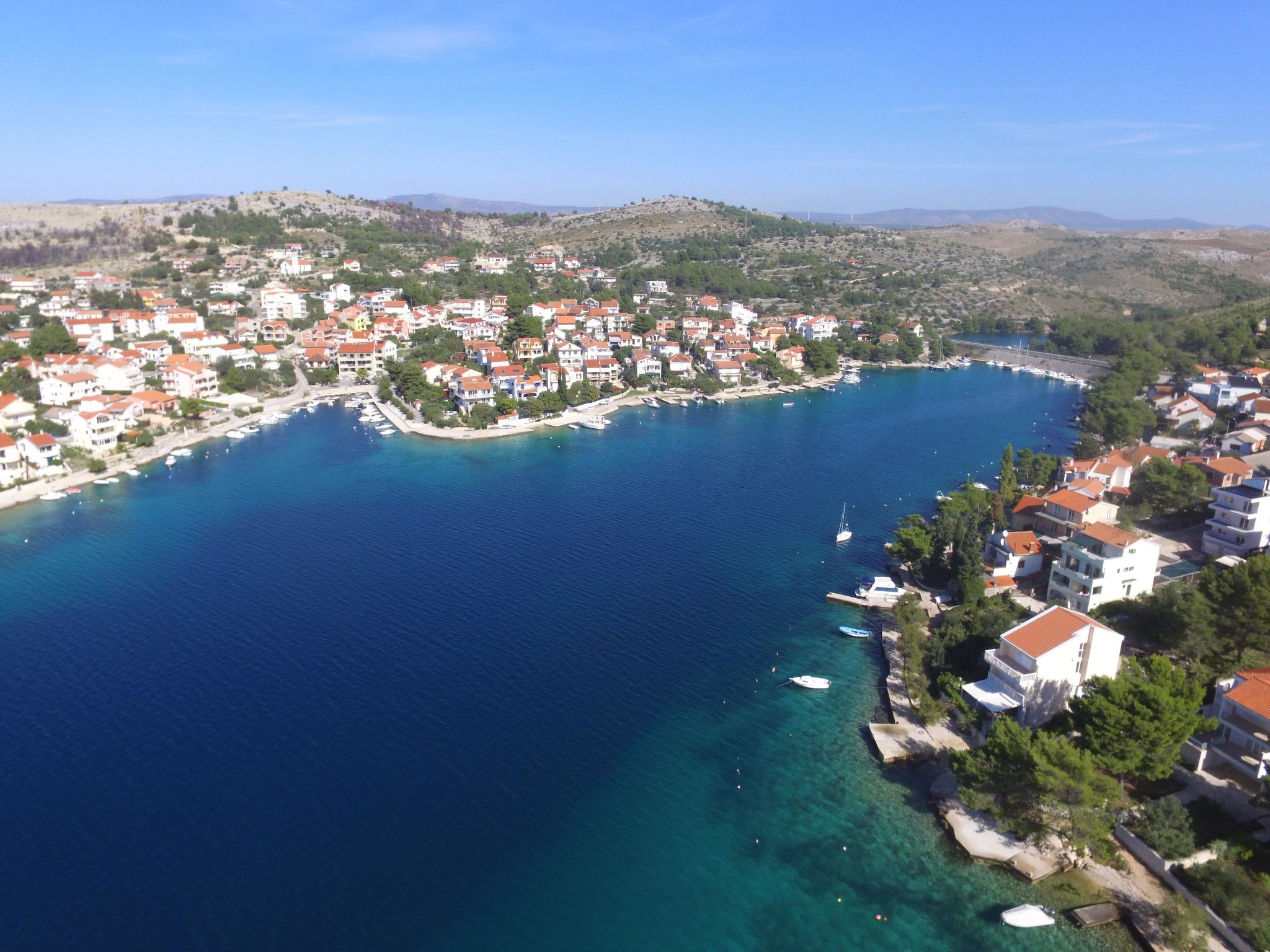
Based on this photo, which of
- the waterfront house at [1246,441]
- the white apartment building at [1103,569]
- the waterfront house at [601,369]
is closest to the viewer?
the white apartment building at [1103,569]

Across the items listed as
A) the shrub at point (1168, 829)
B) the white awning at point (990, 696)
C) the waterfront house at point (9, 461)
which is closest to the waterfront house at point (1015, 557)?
the white awning at point (990, 696)

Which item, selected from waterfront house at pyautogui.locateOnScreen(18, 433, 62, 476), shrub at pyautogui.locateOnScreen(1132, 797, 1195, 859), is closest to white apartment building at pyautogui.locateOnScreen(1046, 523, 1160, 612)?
shrub at pyautogui.locateOnScreen(1132, 797, 1195, 859)

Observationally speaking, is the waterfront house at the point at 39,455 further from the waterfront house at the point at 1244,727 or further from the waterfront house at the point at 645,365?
the waterfront house at the point at 1244,727

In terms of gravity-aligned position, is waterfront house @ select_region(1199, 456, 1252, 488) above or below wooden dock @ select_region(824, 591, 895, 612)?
above

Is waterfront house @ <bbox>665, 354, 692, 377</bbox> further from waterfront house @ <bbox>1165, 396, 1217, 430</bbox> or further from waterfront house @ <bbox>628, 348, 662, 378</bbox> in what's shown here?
waterfront house @ <bbox>1165, 396, 1217, 430</bbox>

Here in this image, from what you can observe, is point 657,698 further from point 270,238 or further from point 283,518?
point 270,238

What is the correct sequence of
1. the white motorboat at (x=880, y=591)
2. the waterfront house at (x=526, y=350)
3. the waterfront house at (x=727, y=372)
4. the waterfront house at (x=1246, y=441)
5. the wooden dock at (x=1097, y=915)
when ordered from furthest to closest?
the waterfront house at (x=727, y=372)
the waterfront house at (x=526, y=350)
the waterfront house at (x=1246, y=441)
the white motorboat at (x=880, y=591)
the wooden dock at (x=1097, y=915)

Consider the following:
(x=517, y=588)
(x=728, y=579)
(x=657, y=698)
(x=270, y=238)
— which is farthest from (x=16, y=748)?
(x=270, y=238)
